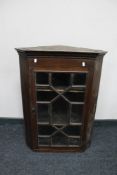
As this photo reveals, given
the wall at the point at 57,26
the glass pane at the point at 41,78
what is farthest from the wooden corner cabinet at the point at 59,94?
the wall at the point at 57,26

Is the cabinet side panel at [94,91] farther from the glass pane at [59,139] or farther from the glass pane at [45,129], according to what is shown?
the glass pane at [45,129]

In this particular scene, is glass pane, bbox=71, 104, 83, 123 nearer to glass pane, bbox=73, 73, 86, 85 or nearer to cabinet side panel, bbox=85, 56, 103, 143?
cabinet side panel, bbox=85, 56, 103, 143

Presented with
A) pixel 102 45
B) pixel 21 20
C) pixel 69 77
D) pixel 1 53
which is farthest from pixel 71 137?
pixel 21 20

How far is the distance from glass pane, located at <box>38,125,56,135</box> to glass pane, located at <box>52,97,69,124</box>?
0.23 ft

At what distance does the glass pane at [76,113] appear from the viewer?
5.08 ft

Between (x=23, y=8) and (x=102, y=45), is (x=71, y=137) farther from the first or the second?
(x=23, y=8)

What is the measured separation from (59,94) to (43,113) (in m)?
0.23

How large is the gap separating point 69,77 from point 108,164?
801 millimetres

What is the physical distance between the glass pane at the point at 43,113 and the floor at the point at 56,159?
13.3 inches

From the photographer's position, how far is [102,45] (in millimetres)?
1815

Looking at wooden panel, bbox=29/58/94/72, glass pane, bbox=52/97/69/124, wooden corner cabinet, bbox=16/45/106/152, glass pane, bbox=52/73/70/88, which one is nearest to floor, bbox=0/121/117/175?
wooden corner cabinet, bbox=16/45/106/152

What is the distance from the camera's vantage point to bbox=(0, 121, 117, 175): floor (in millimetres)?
1544

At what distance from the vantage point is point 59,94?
1.49 metres

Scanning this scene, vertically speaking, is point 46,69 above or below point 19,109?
above
